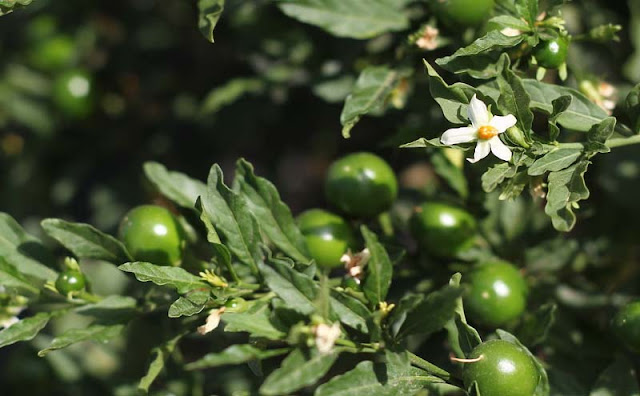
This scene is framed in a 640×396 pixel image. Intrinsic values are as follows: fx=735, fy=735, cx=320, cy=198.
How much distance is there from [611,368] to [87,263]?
3.12m

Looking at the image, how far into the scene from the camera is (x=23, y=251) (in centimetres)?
256

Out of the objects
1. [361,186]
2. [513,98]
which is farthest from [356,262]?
[513,98]

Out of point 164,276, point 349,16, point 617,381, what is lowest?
point 617,381

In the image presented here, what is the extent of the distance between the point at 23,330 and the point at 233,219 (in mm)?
758

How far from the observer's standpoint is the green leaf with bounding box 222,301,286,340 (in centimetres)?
203

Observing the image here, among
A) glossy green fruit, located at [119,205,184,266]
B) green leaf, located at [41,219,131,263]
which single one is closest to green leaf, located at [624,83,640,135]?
glossy green fruit, located at [119,205,184,266]

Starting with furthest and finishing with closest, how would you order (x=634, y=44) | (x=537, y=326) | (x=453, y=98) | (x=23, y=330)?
1. (x=634, y=44)
2. (x=537, y=326)
3. (x=23, y=330)
4. (x=453, y=98)

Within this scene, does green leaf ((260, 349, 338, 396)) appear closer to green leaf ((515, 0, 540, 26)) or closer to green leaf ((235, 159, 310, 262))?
green leaf ((235, 159, 310, 262))

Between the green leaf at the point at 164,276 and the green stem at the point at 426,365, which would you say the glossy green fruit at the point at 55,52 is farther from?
the green stem at the point at 426,365

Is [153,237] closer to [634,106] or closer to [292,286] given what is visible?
[292,286]

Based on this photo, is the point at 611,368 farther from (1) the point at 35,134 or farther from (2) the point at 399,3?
(1) the point at 35,134

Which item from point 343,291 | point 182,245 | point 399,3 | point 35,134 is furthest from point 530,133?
point 35,134

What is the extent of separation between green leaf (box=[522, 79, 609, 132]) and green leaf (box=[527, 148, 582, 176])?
136 mm

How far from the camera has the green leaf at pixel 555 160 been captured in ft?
7.06
